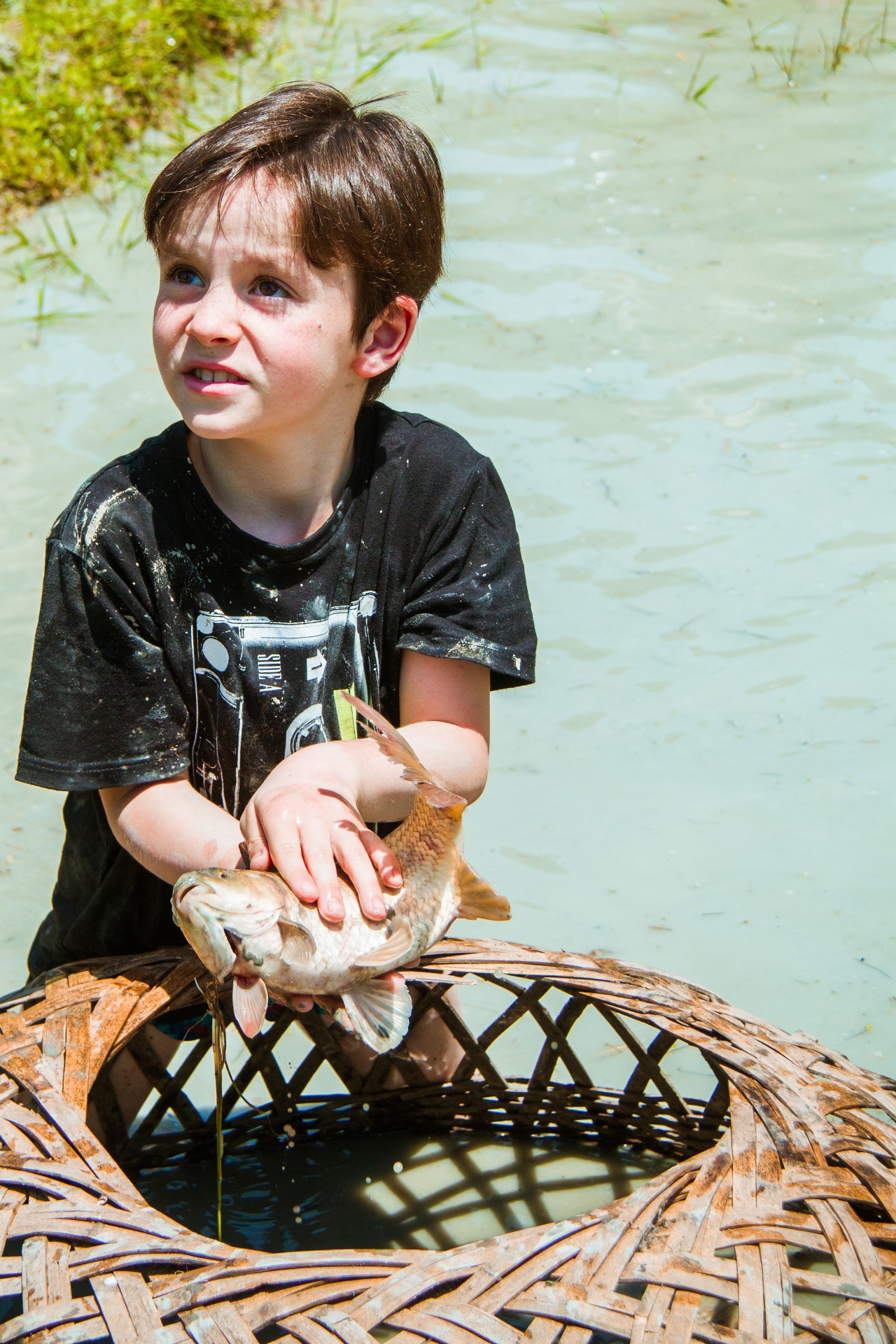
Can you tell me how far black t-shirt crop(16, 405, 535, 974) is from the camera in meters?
1.71

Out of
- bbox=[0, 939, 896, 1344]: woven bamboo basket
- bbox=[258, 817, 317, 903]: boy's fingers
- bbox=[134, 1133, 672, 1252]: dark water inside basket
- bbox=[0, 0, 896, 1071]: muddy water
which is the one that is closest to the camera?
bbox=[0, 939, 896, 1344]: woven bamboo basket

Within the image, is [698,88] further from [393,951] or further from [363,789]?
[393,951]

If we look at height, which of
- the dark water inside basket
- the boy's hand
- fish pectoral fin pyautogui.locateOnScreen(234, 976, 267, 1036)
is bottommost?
the dark water inside basket

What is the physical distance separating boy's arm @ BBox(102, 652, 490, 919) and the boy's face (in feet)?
1.32

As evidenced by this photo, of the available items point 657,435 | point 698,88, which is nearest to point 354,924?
point 657,435

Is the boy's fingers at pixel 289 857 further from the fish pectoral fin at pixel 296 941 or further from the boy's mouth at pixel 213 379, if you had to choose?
the boy's mouth at pixel 213 379

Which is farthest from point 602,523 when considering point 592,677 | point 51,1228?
point 51,1228

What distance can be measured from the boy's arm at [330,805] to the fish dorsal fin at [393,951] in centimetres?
3

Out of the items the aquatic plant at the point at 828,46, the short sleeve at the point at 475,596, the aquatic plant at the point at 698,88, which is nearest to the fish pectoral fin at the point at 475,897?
the short sleeve at the point at 475,596

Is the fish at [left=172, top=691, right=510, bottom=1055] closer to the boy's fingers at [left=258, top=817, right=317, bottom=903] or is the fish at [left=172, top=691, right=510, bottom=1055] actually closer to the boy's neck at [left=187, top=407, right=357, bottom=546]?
the boy's fingers at [left=258, top=817, right=317, bottom=903]

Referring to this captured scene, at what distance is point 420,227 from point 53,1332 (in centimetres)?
135

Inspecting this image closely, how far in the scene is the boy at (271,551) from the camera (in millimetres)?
1628

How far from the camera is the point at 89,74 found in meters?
4.55

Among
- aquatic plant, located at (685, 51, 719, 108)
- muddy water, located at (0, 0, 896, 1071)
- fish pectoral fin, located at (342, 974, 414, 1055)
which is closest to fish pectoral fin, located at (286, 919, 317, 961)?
fish pectoral fin, located at (342, 974, 414, 1055)
